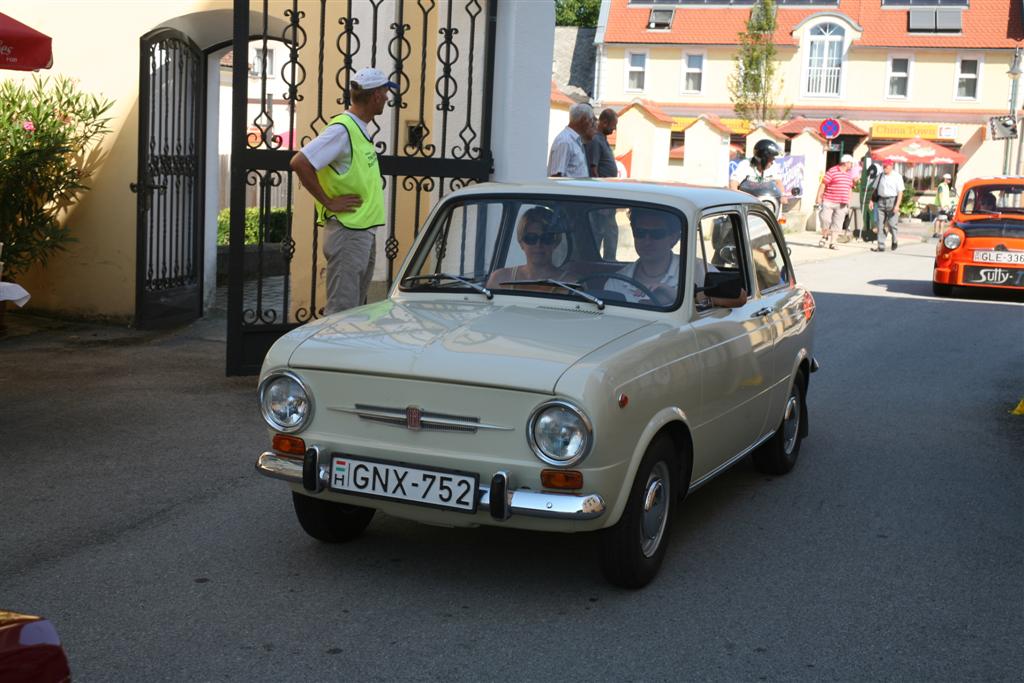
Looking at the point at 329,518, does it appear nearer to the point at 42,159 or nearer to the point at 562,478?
the point at 562,478

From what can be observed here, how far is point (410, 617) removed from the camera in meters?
4.72

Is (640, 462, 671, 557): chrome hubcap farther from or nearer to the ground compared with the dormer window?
nearer to the ground

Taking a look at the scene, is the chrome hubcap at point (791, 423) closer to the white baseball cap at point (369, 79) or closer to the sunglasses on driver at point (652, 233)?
the sunglasses on driver at point (652, 233)

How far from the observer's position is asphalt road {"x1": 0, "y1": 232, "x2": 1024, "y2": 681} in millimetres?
4383

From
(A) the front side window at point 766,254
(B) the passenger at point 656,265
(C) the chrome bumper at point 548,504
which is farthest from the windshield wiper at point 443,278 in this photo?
(A) the front side window at point 766,254

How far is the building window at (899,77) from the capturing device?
51.1 meters

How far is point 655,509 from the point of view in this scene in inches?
204

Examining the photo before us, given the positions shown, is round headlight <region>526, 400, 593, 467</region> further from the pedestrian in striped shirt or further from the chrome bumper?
the pedestrian in striped shirt

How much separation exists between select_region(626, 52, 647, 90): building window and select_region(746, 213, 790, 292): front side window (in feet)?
160

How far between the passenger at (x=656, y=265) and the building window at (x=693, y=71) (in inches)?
1959

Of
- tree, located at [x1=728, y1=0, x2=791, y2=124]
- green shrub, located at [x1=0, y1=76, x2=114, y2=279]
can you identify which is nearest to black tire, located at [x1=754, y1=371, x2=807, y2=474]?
green shrub, located at [x1=0, y1=76, x2=114, y2=279]

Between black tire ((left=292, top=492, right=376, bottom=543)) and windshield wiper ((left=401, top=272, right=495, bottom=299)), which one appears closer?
black tire ((left=292, top=492, right=376, bottom=543))

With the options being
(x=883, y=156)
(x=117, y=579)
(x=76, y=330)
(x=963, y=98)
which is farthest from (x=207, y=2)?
(x=963, y=98)

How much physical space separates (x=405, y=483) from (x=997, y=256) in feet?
47.2
